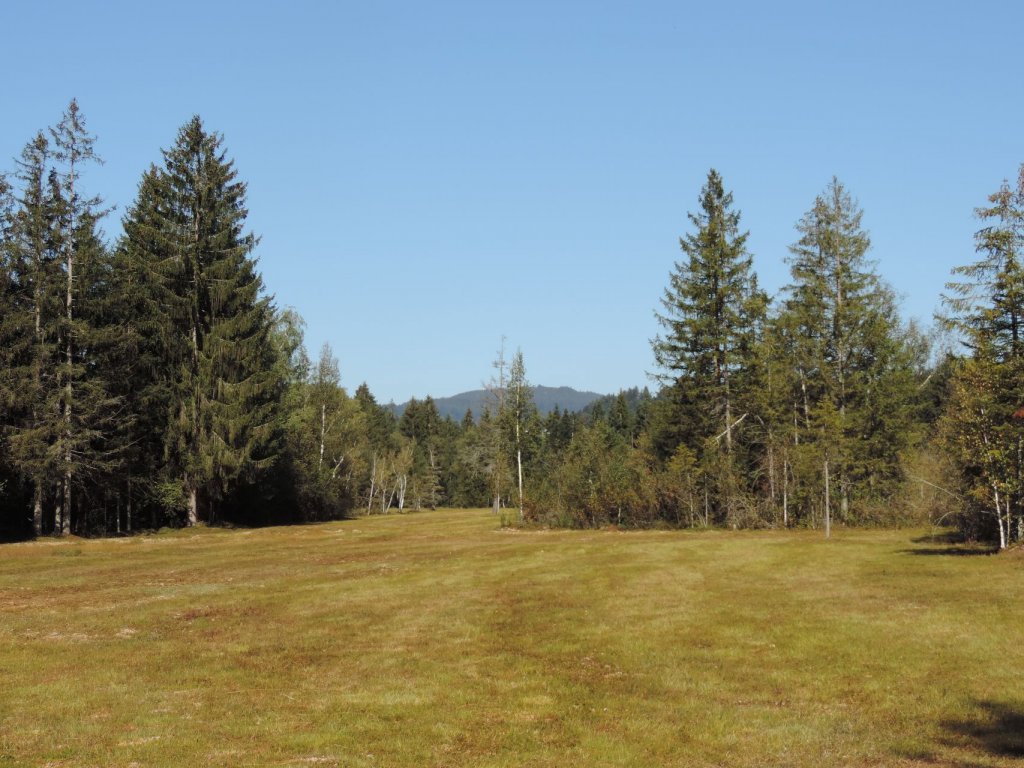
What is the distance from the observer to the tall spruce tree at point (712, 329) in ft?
154

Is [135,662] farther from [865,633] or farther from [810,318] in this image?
[810,318]

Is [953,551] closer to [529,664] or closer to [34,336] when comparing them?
[529,664]

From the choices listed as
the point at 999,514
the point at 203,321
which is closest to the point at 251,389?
the point at 203,321

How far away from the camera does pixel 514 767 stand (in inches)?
370

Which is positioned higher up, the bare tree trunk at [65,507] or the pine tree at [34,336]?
the pine tree at [34,336]

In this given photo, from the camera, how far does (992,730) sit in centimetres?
1011

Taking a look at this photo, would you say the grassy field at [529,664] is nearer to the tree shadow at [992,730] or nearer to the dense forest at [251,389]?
the tree shadow at [992,730]

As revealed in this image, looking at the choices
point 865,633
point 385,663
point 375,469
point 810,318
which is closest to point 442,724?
point 385,663

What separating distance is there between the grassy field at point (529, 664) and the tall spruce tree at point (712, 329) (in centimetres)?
1982

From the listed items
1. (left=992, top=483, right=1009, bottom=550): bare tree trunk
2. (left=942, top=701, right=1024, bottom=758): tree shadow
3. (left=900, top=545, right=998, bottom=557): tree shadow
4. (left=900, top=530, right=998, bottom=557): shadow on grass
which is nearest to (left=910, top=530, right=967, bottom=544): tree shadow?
Result: (left=900, top=530, right=998, bottom=557): shadow on grass

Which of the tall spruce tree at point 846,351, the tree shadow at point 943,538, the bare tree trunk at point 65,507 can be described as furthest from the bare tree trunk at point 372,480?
the tree shadow at point 943,538

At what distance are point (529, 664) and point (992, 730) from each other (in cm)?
750

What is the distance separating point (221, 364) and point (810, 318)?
38.1m

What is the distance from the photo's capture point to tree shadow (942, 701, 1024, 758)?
31.1ft
